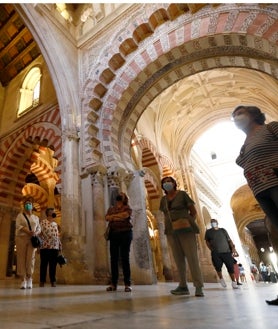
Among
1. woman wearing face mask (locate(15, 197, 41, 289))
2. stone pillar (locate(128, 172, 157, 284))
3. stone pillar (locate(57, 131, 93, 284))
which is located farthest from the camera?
stone pillar (locate(128, 172, 157, 284))

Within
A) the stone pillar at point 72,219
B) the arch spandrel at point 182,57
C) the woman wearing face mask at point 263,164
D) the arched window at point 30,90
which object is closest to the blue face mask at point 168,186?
the woman wearing face mask at point 263,164

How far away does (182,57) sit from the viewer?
21.0ft

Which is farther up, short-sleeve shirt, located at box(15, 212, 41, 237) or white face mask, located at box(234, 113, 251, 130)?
white face mask, located at box(234, 113, 251, 130)

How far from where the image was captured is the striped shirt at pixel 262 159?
1.80 metres

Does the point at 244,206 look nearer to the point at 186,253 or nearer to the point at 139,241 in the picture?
the point at 139,241

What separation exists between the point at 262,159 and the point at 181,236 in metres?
1.18

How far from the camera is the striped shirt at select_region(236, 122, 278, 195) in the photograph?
70.9 inches

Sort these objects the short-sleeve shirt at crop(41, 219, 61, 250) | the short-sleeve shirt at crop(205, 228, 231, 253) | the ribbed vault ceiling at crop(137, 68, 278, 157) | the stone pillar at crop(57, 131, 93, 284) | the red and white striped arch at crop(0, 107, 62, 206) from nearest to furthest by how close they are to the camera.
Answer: the short-sleeve shirt at crop(41, 219, 61, 250)
the short-sleeve shirt at crop(205, 228, 231, 253)
the stone pillar at crop(57, 131, 93, 284)
the red and white striped arch at crop(0, 107, 62, 206)
the ribbed vault ceiling at crop(137, 68, 278, 157)

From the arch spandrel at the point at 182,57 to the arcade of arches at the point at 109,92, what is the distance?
0.08ft

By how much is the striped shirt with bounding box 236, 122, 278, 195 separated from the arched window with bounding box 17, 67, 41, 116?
835 centimetres

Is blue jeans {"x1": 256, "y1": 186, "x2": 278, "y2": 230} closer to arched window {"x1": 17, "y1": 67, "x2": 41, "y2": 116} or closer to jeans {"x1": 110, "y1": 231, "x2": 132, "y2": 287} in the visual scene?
jeans {"x1": 110, "y1": 231, "x2": 132, "y2": 287}

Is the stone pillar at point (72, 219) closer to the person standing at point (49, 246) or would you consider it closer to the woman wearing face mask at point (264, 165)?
the person standing at point (49, 246)

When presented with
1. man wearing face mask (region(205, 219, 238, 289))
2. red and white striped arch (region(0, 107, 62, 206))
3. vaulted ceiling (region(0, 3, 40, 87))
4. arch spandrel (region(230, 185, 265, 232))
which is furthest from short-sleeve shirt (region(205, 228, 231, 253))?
arch spandrel (region(230, 185, 265, 232))

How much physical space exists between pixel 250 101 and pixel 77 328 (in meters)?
11.0
